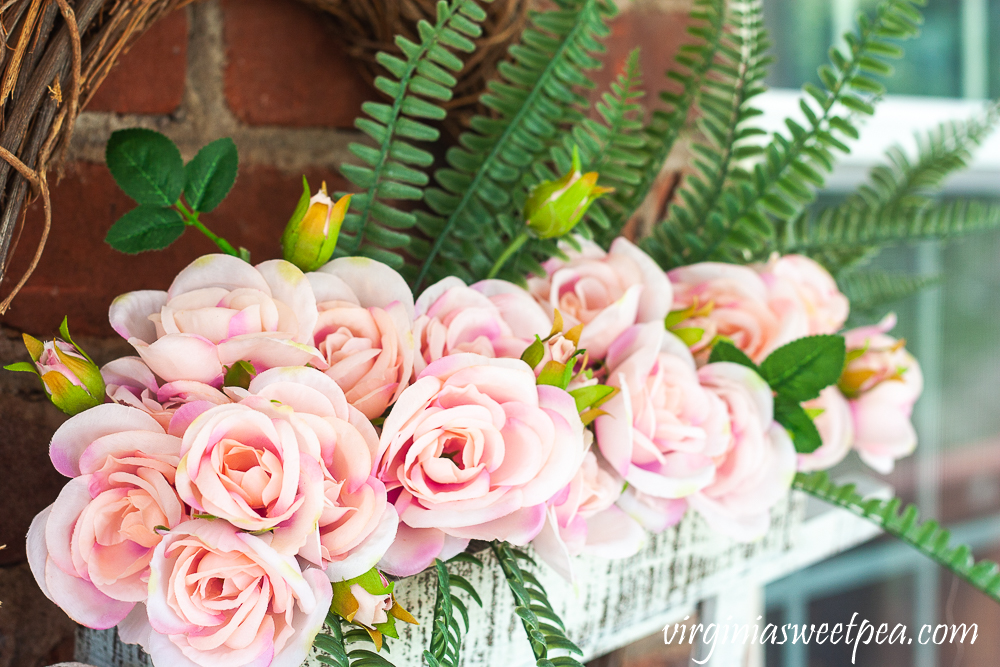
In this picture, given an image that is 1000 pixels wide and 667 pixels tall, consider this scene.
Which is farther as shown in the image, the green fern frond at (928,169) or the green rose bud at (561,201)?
the green fern frond at (928,169)

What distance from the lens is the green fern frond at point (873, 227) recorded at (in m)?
0.57

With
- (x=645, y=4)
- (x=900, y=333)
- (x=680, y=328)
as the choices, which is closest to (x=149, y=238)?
(x=680, y=328)

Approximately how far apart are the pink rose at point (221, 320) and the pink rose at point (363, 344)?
0.04 ft

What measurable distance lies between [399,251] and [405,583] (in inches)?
10.9

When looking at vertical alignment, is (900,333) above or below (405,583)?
above

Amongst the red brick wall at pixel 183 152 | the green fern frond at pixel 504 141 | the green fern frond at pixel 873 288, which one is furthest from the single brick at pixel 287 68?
the green fern frond at pixel 873 288

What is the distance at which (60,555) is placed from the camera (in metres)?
0.26

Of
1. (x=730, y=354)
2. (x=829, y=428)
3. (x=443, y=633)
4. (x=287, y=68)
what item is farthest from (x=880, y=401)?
(x=287, y=68)

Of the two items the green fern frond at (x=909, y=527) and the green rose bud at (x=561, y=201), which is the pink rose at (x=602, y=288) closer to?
the green rose bud at (x=561, y=201)

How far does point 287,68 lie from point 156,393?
283 millimetres

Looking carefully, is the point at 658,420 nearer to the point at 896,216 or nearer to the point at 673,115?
the point at 673,115

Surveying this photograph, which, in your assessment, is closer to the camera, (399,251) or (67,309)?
(67,309)

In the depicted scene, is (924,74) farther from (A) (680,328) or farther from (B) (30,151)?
(B) (30,151)

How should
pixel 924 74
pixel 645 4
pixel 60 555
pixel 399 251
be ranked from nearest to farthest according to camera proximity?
pixel 60 555 < pixel 399 251 < pixel 645 4 < pixel 924 74
